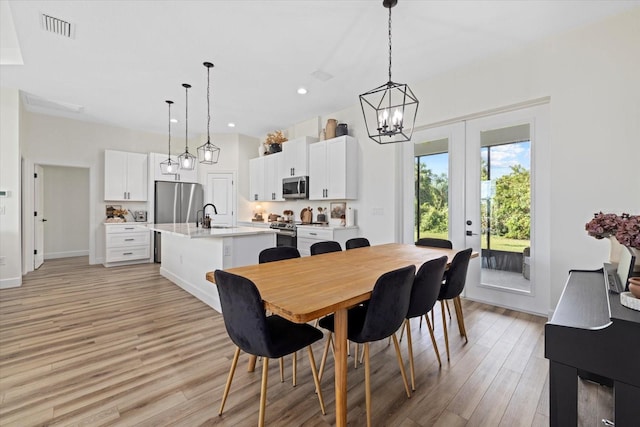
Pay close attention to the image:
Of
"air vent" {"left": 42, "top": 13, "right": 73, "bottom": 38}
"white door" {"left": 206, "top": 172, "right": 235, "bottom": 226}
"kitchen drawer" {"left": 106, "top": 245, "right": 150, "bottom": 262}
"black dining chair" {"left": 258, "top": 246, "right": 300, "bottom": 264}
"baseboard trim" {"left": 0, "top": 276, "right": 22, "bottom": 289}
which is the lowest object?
"baseboard trim" {"left": 0, "top": 276, "right": 22, "bottom": 289}

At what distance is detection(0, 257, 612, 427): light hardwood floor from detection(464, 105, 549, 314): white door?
31 cm

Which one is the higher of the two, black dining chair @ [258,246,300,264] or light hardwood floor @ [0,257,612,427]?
black dining chair @ [258,246,300,264]

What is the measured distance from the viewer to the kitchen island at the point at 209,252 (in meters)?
3.29

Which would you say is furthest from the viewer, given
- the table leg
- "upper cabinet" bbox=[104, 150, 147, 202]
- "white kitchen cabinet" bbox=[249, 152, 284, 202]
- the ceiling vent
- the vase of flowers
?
"white kitchen cabinet" bbox=[249, 152, 284, 202]

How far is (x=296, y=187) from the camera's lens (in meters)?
5.58

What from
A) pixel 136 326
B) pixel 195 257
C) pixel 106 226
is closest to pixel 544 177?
pixel 195 257

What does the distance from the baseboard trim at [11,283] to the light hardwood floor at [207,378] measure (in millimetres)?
1315

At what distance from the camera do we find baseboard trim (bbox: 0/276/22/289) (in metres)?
4.16

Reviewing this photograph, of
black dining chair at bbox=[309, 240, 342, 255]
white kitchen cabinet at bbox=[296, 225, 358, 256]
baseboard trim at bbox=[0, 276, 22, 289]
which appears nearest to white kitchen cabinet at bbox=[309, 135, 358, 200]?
white kitchen cabinet at bbox=[296, 225, 358, 256]

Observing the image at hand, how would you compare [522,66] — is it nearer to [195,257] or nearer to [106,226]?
[195,257]

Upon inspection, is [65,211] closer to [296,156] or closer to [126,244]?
[126,244]

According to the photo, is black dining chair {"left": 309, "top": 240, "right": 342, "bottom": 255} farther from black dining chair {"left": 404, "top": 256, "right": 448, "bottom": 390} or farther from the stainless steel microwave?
the stainless steel microwave

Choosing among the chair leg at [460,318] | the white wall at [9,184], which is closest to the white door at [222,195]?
the white wall at [9,184]

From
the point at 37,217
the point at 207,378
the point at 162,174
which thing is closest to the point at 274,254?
the point at 207,378
